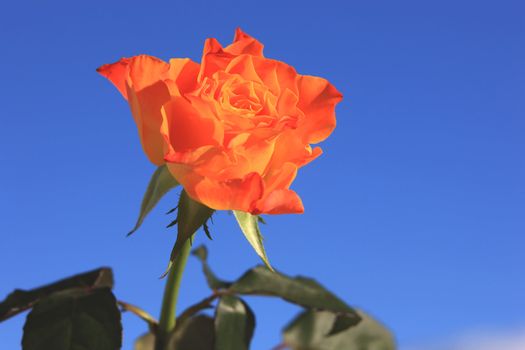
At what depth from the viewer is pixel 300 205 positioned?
1.23 metres

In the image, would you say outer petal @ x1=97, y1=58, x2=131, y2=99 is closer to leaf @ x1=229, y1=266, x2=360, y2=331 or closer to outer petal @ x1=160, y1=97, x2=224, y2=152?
outer petal @ x1=160, y1=97, x2=224, y2=152

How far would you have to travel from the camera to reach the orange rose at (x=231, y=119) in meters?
1.23

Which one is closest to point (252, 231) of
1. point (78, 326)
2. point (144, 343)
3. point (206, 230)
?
point (206, 230)

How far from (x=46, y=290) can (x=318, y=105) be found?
25.1 inches

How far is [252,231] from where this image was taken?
Answer: 51.6 inches

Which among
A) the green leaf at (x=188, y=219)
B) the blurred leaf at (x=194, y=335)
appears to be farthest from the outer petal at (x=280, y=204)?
the blurred leaf at (x=194, y=335)

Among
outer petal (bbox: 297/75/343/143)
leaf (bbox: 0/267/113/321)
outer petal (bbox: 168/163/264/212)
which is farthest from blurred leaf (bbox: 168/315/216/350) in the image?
outer petal (bbox: 297/75/343/143)

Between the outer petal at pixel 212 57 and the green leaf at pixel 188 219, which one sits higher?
the outer petal at pixel 212 57

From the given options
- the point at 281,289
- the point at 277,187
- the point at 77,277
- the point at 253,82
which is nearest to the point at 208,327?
the point at 281,289

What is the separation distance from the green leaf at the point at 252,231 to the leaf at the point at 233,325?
18cm

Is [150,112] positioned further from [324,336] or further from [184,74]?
[324,336]

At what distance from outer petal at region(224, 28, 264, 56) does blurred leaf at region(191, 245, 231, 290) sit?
0.50 meters

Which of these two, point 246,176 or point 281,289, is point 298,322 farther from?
point 246,176

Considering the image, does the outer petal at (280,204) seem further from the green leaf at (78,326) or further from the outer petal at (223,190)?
the green leaf at (78,326)
